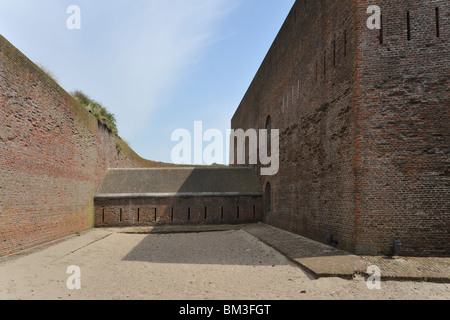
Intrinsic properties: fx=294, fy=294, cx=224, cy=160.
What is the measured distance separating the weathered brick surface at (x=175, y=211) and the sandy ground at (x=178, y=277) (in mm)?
5337

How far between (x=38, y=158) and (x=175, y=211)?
7753 mm

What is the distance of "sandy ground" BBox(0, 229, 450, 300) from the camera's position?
5.35m

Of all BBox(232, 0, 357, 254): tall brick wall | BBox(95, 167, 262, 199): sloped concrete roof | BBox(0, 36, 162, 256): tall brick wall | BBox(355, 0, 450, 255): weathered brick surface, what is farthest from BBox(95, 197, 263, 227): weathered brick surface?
BBox(355, 0, 450, 255): weathered brick surface

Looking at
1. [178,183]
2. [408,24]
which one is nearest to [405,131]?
[408,24]

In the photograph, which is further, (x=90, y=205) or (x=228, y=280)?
(x=90, y=205)

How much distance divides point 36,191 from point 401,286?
1059cm

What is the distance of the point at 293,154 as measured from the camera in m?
12.5

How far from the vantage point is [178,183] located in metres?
17.4

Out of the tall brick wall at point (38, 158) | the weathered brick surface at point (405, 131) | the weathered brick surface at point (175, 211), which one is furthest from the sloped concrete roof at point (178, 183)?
the weathered brick surface at point (405, 131)

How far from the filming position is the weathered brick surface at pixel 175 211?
51.8ft

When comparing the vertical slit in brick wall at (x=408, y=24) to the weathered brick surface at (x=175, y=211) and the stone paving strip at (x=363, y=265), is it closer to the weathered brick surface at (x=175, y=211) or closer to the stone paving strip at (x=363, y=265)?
the stone paving strip at (x=363, y=265)

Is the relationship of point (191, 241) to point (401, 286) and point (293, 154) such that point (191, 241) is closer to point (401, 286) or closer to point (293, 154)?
point (293, 154)

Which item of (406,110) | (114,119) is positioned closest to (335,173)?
(406,110)

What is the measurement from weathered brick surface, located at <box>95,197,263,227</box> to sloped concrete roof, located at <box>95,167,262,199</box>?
0.33 m
